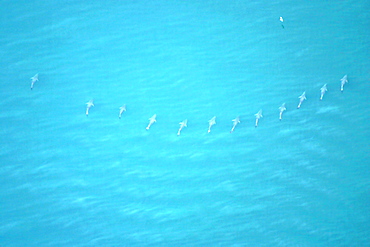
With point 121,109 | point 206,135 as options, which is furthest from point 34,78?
point 206,135

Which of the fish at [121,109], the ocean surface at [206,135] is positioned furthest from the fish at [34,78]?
the fish at [121,109]

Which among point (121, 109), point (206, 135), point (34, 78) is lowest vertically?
point (206, 135)

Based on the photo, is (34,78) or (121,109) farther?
(121,109)

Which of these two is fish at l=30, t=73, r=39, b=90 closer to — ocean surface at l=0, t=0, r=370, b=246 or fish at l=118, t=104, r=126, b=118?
ocean surface at l=0, t=0, r=370, b=246

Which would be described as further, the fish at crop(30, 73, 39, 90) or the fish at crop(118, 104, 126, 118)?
the fish at crop(118, 104, 126, 118)

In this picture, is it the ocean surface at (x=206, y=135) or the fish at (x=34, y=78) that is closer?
the fish at (x=34, y=78)

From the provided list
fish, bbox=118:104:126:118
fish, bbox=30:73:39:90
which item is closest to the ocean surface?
fish, bbox=118:104:126:118

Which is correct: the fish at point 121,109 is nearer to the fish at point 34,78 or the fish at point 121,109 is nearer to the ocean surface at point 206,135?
the ocean surface at point 206,135

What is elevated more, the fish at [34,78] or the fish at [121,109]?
the fish at [34,78]

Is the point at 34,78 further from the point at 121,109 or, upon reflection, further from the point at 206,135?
the point at 206,135

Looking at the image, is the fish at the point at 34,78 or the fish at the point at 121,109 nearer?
the fish at the point at 34,78
